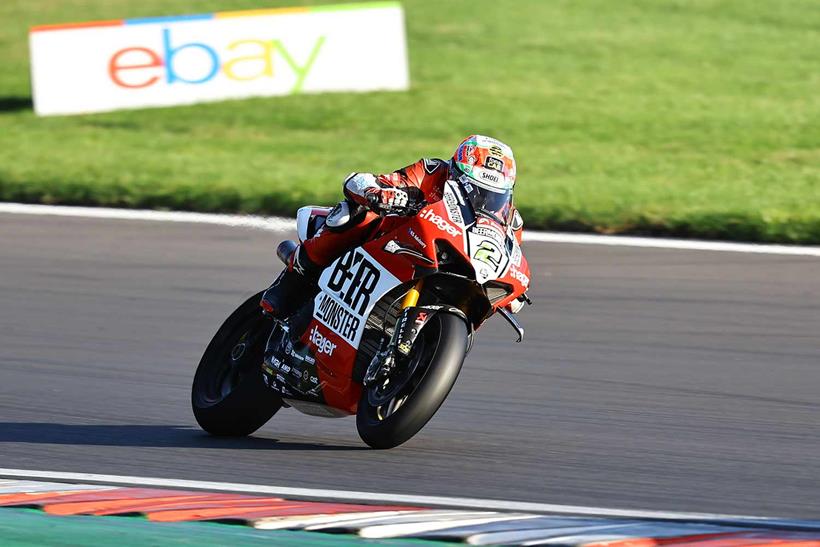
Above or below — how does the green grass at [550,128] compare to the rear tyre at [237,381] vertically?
above

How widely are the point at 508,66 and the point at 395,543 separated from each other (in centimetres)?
1604

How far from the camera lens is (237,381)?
6.60m

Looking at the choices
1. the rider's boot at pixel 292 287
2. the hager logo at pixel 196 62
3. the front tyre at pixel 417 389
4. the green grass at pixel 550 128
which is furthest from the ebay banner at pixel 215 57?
the front tyre at pixel 417 389

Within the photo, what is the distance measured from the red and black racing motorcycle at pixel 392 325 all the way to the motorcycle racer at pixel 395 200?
6 cm

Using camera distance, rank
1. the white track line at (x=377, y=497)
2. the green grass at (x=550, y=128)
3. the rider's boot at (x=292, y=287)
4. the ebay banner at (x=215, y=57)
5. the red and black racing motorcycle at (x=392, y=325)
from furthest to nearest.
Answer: the ebay banner at (x=215, y=57), the green grass at (x=550, y=128), the rider's boot at (x=292, y=287), the red and black racing motorcycle at (x=392, y=325), the white track line at (x=377, y=497)

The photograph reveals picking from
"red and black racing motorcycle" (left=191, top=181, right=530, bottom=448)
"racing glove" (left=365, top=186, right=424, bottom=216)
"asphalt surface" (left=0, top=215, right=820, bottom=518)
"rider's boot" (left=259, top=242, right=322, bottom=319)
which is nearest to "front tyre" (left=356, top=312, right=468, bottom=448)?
"red and black racing motorcycle" (left=191, top=181, right=530, bottom=448)

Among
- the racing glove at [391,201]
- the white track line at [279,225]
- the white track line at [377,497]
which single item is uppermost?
the white track line at [279,225]

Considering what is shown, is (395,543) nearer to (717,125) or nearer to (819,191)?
(819,191)

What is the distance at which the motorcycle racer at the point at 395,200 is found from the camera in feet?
19.5

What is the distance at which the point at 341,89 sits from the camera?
1806 cm

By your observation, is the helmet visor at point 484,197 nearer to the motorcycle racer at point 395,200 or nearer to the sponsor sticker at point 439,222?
the motorcycle racer at point 395,200

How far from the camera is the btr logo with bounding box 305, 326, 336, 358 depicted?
241 inches

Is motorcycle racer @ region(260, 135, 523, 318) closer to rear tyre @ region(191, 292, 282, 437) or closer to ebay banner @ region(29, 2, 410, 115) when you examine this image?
rear tyre @ region(191, 292, 282, 437)

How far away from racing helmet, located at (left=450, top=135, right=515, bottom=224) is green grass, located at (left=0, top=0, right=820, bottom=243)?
18.9 feet
